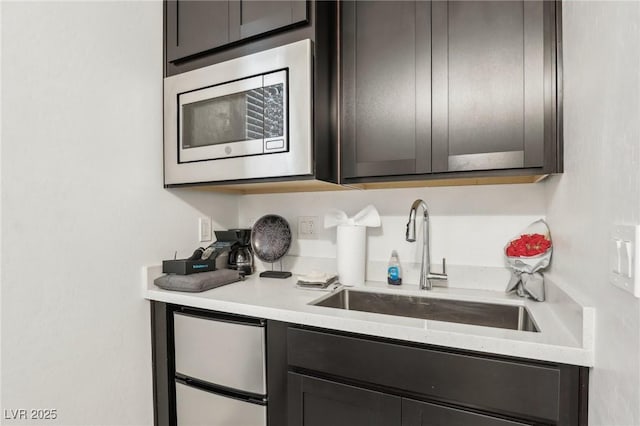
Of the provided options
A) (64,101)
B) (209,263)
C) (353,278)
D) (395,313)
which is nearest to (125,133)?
(64,101)

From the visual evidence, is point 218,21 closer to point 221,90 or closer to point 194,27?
point 194,27

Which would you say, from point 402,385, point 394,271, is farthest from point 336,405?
point 394,271

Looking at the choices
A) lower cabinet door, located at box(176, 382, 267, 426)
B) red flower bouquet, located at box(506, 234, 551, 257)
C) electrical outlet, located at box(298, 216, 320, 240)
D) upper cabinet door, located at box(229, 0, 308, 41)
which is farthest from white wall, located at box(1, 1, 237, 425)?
red flower bouquet, located at box(506, 234, 551, 257)

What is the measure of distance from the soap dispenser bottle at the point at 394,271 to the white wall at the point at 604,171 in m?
0.62

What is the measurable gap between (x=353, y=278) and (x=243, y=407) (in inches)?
25.2

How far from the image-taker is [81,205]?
3.86ft

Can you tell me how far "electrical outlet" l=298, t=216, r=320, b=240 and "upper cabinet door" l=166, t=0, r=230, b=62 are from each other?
892mm

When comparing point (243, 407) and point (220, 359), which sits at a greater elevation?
point (220, 359)

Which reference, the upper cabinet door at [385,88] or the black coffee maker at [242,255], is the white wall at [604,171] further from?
the black coffee maker at [242,255]

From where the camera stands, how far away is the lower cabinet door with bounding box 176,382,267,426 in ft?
3.78

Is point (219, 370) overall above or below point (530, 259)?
below

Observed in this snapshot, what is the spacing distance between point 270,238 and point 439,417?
1.06 meters

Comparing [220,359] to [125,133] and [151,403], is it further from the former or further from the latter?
[125,133]

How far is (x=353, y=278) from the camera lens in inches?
56.2
